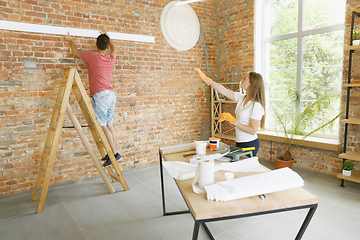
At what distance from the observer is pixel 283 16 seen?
15.0ft

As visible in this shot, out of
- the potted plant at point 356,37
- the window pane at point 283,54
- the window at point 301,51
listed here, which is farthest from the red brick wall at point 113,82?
the potted plant at point 356,37

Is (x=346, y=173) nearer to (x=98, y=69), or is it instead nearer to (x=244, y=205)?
(x=244, y=205)

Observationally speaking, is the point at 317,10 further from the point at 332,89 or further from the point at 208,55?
the point at 208,55

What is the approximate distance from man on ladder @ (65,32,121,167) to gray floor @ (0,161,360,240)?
69 cm

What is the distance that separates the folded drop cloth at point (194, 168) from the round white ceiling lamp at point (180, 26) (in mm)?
3444

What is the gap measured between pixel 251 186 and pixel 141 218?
180 centimetres

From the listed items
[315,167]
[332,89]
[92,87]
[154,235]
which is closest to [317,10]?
[332,89]

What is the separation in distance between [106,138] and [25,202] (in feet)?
4.37

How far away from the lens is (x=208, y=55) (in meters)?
5.38

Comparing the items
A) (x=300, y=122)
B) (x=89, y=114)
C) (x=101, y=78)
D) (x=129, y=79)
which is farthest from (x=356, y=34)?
(x=89, y=114)

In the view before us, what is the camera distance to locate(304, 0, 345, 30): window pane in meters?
3.85

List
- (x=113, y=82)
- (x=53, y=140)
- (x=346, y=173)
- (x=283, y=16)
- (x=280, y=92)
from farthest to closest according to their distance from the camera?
(x=280, y=92) < (x=283, y=16) < (x=113, y=82) < (x=346, y=173) < (x=53, y=140)

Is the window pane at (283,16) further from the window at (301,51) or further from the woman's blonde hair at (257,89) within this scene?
the woman's blonde hair at (257,89)

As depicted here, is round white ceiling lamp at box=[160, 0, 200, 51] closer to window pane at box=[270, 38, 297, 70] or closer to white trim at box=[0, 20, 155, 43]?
white trim at box=[0, 20, 155, 43]
